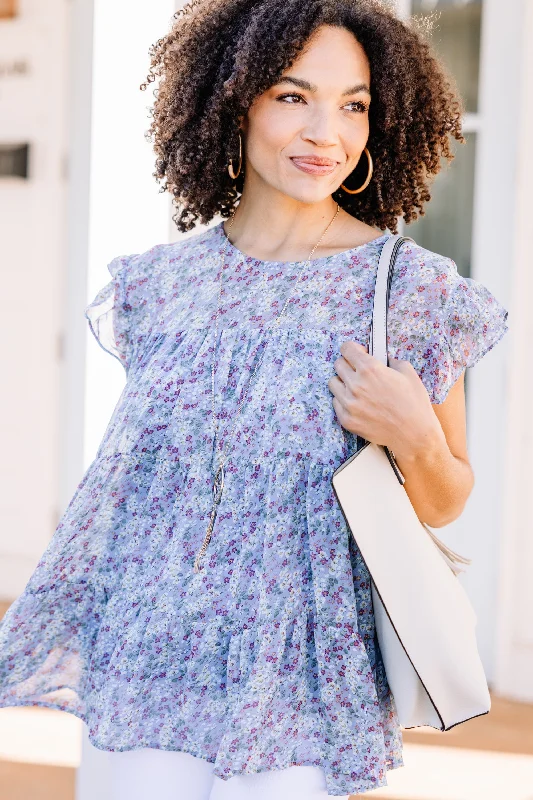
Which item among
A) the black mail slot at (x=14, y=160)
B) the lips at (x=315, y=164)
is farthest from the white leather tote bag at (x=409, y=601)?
the black mail slot at (x=14, y=160)

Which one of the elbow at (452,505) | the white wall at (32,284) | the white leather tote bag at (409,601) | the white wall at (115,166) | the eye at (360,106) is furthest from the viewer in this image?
the white wall at (32,284)

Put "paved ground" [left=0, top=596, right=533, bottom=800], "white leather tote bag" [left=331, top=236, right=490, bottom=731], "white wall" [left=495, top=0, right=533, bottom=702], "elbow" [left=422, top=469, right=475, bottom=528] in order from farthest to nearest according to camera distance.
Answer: "white wall" [left=495, top=0, right=533, bottom=702]
"paved ground" [left=0, top=596, right=533, bottom=800]
"elbow" [left=422, top=469, right=475, bottom=528]
"white leather tote bag" [left=331, top=236, right=490, bottom=731]

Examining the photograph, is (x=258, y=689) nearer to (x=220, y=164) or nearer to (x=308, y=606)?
(x=308, y=606)

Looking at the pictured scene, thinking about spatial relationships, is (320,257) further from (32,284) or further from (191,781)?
(32,284)

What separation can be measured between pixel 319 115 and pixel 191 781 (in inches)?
34.5

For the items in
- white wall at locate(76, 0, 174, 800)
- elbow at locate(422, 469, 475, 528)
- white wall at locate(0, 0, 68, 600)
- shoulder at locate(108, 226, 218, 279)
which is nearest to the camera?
elbow at locate(422, 469, 475, 528)

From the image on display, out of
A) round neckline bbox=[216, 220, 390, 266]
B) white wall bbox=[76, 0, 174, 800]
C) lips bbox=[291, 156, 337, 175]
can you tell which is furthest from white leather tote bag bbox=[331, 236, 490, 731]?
white wall bbox=[76, 0, 174, 800]

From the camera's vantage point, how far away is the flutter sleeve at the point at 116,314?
150 cm

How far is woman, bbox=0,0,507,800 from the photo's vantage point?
46.4 inches

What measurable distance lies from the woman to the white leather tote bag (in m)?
0.04

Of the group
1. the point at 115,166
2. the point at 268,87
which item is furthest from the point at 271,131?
the point at 115,166

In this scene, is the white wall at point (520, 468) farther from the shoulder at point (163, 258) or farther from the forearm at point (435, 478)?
the forearm at point (435, 478)

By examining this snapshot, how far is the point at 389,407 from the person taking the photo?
1.16m

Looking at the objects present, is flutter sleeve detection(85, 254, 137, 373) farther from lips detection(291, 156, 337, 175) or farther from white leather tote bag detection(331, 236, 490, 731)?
white leather tote bag detection(331, 236, 490, 731)
